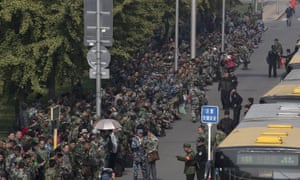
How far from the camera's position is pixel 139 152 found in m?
23.3

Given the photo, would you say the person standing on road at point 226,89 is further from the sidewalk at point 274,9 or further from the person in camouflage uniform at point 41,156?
the sidewalk at point 274,9

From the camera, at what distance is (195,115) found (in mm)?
34594

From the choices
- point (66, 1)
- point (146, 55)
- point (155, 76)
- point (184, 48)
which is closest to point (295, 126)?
point (66, 1)

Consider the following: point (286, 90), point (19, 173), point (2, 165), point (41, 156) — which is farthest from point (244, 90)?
point (19, 173)

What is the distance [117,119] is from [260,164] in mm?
9842

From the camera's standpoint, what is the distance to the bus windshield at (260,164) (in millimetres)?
16625

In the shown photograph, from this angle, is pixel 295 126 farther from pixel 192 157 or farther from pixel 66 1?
pixel 66 1

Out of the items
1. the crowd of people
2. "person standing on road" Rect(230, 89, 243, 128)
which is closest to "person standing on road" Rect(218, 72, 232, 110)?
the crowd of people

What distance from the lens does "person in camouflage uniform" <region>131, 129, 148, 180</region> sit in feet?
76.2

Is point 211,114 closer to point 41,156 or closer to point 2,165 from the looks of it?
point 41,156

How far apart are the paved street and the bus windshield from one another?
27.4 ft

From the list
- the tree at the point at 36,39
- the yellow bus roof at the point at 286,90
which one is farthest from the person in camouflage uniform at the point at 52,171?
the tree at the point at 36,39

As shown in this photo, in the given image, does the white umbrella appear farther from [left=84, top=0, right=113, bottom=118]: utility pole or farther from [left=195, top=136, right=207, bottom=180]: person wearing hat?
[left=195, top=136, right=207, bottom=180]: person wearing hat

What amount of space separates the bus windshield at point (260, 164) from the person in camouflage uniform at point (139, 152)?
624cm
